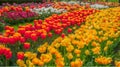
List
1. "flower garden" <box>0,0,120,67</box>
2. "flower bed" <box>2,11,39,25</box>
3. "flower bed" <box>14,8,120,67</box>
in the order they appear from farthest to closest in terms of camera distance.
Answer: "flower bed" <box>2,11,39,25</box> → "flower garden" <box>0,0,120,67</box> → "flower bed" <box>14,8,120,67</box>

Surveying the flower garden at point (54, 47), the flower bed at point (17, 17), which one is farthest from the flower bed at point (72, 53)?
the flower bed at point (17, 17)

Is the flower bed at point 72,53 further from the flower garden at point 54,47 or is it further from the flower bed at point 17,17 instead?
the flower bed at point 17,17

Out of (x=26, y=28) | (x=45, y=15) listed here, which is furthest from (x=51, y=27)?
(x=45, y=15)

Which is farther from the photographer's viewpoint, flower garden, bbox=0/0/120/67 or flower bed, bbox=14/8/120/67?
flower garden, bbox=0/0/120/67

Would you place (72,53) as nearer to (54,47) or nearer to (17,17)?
(54,47)

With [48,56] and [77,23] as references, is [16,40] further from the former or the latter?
[77,23]

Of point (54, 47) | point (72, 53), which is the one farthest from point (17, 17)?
point (72, 53)

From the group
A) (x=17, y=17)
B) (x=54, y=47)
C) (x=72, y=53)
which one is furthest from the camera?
(x=17, y=17)

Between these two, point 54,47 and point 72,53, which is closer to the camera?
point 72,53

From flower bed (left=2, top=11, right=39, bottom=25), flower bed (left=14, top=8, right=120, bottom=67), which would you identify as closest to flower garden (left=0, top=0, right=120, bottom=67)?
flower bed (left=14, top=8, right=120, bottom=67)

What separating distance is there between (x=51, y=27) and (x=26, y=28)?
3.16 feet

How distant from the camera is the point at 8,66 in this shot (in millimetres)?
5887

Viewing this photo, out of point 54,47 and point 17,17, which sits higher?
point 54,47

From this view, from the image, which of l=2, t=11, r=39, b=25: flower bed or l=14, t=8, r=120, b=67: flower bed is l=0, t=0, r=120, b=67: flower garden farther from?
l=2, t=11, r=39, b=25: flower bed
